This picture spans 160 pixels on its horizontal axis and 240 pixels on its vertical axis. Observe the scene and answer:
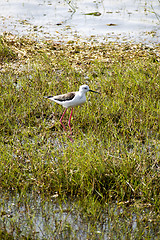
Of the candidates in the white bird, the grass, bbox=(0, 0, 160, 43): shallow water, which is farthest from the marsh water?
the white bird

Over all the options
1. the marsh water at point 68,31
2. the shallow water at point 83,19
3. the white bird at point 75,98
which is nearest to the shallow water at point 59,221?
the marsh water at point 68,31

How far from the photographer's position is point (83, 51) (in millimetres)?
9703

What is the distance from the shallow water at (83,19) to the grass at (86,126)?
962 millimetres

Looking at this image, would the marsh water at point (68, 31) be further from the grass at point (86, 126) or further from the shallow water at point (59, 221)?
the grass at point (86, 126)

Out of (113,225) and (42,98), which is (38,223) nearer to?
(113,225)

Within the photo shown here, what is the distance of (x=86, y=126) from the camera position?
6570mm

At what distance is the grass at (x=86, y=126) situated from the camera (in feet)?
15.9

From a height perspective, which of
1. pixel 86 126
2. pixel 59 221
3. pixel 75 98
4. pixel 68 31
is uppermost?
pixel 68 31

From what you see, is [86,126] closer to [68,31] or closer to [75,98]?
[75,98]

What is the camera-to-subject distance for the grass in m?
4.86

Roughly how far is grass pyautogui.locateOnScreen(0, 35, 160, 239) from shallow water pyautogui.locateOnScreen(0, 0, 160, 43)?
0.96m

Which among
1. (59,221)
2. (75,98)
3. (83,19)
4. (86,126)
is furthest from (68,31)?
(59,221)

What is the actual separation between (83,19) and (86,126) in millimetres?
6369

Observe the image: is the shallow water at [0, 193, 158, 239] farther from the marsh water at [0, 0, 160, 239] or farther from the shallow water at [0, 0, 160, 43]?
the shallow water at [0, 0, 160, 43]
